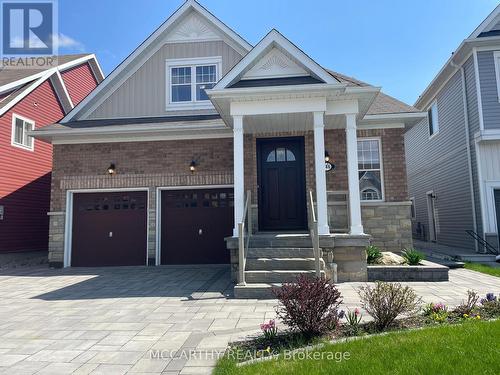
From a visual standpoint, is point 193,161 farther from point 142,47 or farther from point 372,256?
point 372,256

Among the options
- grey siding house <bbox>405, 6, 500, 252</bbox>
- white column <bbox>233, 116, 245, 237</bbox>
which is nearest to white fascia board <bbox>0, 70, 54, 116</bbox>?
white column <bbox>233, 116, 245, 237</bbox>

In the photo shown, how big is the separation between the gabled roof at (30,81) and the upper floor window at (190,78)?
5.56 meters

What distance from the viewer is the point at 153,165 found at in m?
10.6

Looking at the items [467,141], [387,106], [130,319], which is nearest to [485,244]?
[467,141]

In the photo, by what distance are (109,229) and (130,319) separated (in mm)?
6242

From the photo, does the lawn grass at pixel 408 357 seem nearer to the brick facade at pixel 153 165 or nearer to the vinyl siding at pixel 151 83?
the brick facade at pixel 153 165

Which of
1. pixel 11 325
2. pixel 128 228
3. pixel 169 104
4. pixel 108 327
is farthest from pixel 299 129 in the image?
pixel 11 325

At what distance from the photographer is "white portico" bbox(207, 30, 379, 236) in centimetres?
756

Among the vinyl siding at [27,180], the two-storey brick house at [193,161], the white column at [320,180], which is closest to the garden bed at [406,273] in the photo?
the white column at [320,180]

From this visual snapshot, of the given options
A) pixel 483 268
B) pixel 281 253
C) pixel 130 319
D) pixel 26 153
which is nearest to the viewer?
pixel 130 319

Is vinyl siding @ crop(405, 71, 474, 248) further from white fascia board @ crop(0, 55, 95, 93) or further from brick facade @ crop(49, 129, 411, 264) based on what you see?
A: white fascia board @ crop(0, 55, 95, 93)

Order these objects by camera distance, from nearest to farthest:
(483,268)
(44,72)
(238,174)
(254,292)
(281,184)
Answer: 1. (254,292)
2. (238,174)
3. (483,268)
4. (281,184)
5. (44,72)

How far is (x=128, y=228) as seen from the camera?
1073 centimetres

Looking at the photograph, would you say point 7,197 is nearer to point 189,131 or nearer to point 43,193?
point 43,193
